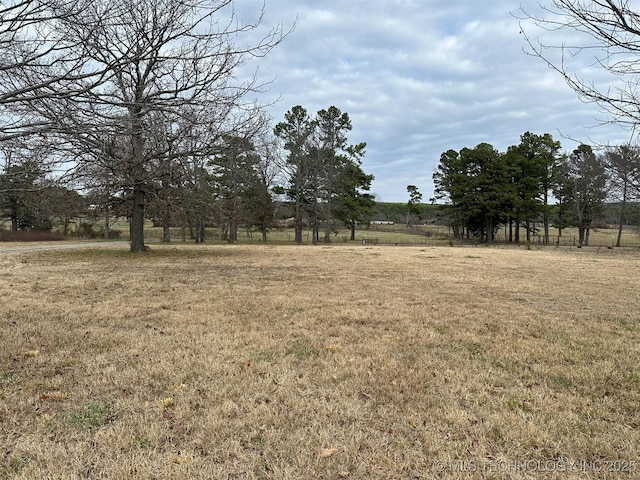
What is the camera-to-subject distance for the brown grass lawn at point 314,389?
7.20 ft

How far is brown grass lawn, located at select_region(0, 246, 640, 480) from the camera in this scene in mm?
2195

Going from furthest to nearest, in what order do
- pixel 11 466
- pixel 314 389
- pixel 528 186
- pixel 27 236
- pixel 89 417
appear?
pixel 528 186 < pixel 27 236 < pixel 314 389 < pixel 89 417 < pixel 11 466

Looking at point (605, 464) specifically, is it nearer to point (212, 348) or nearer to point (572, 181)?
point (212, 348)

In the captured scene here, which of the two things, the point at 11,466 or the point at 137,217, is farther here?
the point at 137,217

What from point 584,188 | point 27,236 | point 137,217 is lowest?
point 27,236

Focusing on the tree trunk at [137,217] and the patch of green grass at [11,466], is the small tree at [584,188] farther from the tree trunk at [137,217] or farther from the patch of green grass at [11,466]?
the patch of green grass at [11,466]

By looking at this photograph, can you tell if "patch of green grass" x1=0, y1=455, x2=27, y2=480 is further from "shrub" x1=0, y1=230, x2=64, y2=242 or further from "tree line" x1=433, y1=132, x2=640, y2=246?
"tree line" x1=433, y1=132, x2=640, y2=246

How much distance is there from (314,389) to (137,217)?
48.6 feet

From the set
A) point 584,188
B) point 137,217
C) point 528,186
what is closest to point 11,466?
point 137,217

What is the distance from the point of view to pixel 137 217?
15.7m

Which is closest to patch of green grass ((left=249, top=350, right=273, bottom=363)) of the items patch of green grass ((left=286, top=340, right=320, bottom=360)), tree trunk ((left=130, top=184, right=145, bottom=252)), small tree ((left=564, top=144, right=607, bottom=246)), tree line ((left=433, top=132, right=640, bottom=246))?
patch of green grass ((left=286, top=340, right=320, bottom=360))

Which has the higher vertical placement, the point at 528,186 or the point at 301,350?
the point at 528,186

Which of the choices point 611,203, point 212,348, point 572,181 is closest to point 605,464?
point 212,348

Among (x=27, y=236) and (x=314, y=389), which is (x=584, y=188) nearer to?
(x=314, y=389)
